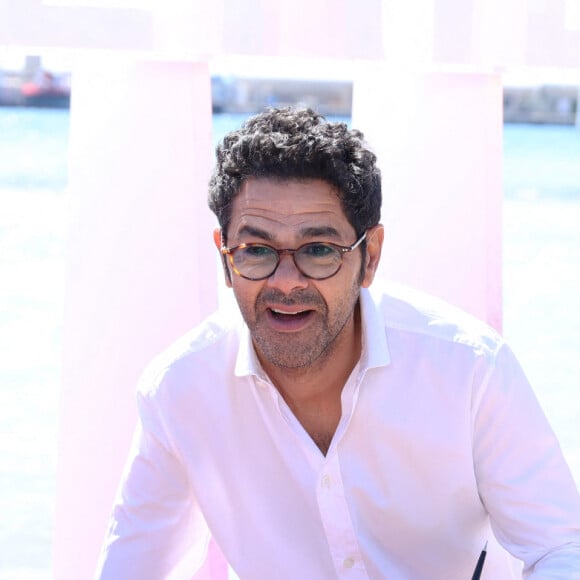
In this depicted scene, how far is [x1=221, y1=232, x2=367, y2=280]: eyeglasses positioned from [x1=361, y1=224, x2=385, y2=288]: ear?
10 cm

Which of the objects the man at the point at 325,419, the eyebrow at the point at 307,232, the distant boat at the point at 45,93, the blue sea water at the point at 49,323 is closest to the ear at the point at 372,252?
the man at the point at 325,419

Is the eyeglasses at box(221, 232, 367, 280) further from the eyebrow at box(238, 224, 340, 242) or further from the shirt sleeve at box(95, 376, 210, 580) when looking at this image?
the shirt sleeve at box(95, 376, 210, 580)

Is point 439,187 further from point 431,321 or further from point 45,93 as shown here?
point 45,93

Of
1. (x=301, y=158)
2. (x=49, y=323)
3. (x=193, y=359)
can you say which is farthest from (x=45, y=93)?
(x=301, y=158)

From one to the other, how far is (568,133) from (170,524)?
27832 millimetres

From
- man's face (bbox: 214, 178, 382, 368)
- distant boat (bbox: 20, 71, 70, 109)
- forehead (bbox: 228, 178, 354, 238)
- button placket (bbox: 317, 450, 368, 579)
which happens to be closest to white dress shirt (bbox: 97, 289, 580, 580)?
button placket (bbox: 317, 450, 368, 579)

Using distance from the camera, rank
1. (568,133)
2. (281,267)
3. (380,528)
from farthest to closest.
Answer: (568,133), (380,528), (281,267)

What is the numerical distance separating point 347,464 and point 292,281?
365 mm

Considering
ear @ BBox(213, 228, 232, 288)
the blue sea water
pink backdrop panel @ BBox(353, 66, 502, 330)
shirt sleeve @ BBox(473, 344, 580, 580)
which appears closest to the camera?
shirt sleeve @ BBox(473, 344, 580, 580)

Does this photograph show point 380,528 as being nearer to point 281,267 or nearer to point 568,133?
point 281,267

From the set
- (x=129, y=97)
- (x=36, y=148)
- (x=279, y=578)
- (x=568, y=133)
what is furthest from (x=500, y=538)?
(x=568, y=133)

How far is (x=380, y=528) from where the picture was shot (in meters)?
1.95

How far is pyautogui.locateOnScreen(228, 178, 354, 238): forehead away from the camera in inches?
72.1

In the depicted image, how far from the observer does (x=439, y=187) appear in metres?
2.67
